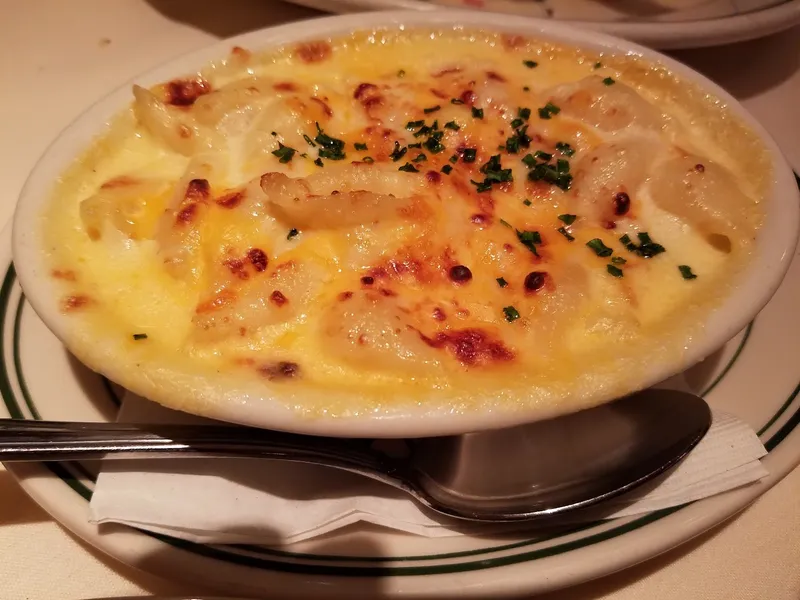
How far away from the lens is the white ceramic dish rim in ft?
3.69

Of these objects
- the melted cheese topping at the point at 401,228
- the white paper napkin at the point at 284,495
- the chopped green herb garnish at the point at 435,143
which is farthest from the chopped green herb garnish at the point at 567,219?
the white paper napkin at the point at 284,495

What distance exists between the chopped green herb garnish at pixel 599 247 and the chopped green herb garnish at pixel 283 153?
71 cm

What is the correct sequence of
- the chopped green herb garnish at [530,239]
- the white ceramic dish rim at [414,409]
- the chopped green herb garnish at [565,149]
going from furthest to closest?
the chopped green herb garnish at [565,149] → the chopped green herb garnish at [530,239] → the white ceramic dish rim at [414,409]

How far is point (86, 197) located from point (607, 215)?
3.87ft

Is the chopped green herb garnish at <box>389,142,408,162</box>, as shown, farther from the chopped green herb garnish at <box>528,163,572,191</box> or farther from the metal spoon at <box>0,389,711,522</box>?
the metal spoon at <box>0,389,711,522</box>

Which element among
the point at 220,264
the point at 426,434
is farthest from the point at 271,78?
the point at 426,434

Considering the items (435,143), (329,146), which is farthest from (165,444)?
(435,143)

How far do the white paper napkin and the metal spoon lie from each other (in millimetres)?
42

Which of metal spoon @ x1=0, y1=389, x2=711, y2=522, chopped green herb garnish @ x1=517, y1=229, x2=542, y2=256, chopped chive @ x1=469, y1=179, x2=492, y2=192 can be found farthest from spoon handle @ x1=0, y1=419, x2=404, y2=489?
chopped chive @ x1=469, y1=179, x2=492, y2=192

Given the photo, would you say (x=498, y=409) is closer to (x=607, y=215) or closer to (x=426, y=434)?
(x=426, y=434)

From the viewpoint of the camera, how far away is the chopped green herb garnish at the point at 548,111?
176 centimetres

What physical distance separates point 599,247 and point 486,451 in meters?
0.50

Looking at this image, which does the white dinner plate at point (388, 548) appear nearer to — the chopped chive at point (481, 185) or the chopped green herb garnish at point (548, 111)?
the chopped chive at point (481, 185)

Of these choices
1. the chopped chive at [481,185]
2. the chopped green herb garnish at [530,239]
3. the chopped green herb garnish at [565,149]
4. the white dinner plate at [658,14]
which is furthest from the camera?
the white dinner plate at [658,14]
